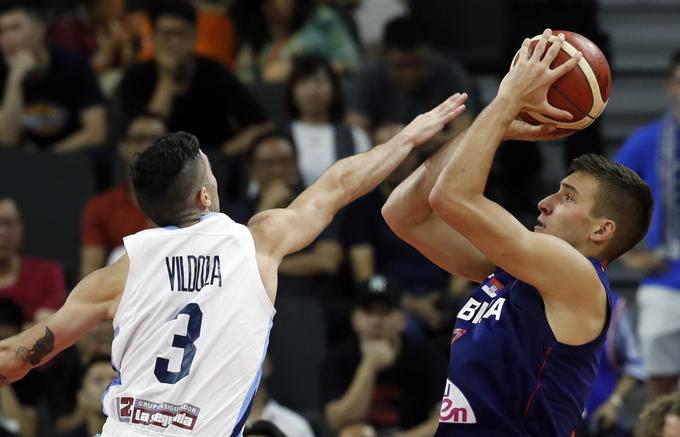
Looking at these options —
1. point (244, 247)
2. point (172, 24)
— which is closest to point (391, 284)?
point (172, 24)

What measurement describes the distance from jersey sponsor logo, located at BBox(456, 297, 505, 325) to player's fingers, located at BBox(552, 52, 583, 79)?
2.73ft

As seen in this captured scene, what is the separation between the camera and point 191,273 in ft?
14.9

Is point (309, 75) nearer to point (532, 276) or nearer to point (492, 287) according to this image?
point (492, 287)

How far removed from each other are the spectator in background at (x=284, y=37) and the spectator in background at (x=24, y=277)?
9.06 feet

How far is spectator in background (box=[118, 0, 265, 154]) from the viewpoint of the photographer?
9883 mm

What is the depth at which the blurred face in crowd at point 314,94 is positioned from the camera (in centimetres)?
982

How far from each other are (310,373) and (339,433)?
0.75 meters

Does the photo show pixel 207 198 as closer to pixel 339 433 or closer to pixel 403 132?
pixel 403 132

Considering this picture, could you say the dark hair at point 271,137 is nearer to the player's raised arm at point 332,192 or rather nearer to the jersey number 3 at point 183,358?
the player's raised arm at point 332,192

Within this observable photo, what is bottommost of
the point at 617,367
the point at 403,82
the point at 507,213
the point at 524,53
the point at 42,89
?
the point at 617,367

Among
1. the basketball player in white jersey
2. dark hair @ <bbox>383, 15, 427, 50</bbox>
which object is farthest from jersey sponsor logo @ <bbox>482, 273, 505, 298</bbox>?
dark hair @ <bbox>383, 15, 427, 50</bbox>

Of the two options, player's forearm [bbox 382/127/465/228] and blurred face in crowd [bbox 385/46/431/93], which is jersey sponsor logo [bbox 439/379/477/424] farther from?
blurred face in crowd [bbox 385/46/431/93]

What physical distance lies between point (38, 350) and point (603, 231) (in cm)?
201

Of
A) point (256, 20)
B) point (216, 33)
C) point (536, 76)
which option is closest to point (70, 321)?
point (536, 76)
